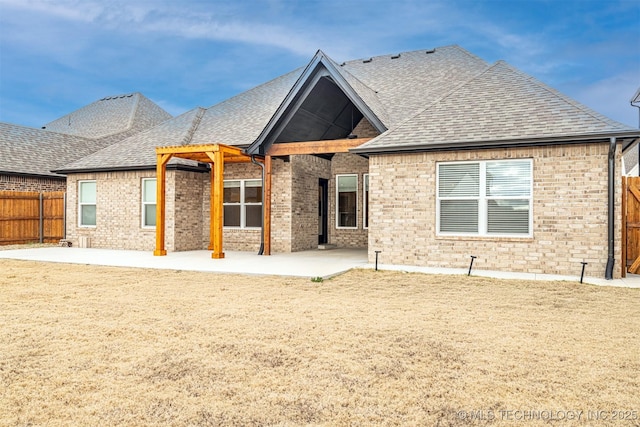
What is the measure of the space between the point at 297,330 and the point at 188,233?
36.2 feet

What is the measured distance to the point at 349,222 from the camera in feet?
55.2

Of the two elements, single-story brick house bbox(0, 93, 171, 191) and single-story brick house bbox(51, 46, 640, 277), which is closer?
single-story brick house bbox(51, 46, 640, 277)

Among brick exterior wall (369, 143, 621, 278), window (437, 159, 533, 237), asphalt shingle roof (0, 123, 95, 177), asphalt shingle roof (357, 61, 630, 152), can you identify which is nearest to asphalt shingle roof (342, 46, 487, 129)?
asphalt shingle roof (357, 61, 630, 152)

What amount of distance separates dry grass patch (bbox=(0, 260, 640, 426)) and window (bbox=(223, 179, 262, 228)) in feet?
25.0

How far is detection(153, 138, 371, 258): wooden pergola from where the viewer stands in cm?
1262

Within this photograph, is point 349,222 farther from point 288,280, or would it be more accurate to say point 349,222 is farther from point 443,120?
point 288,280

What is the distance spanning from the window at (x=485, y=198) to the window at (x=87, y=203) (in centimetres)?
1279

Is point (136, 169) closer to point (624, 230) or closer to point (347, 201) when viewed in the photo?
point (347, 201)

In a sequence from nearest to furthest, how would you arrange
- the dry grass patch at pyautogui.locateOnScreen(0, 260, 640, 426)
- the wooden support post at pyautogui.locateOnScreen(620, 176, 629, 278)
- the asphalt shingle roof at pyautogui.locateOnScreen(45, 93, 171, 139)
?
the dry grass patch at pyautogui.locateOnScreen(0, 260, 640, 426) < the wooden support post at pyautogui.locateOnScreen(620, 176, 629, 278) < the asphalt shingle roof at pyautogui.locateOnScreen(45, 93, 171, 139)

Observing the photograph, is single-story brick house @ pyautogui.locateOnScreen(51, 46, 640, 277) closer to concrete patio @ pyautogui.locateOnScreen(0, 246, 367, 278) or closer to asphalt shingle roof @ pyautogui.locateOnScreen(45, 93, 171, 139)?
concrete patio @ pyautogui.locateOnScreen(0, 246, 367, 278)

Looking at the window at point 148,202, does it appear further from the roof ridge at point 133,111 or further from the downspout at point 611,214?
the downspout at point 611,214

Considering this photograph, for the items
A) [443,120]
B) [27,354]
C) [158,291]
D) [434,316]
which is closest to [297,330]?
[434,316]

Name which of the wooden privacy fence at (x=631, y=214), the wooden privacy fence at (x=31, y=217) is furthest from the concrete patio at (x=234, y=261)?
the wooden privacy fence at (x=631, y=214)

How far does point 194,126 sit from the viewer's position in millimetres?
18016
